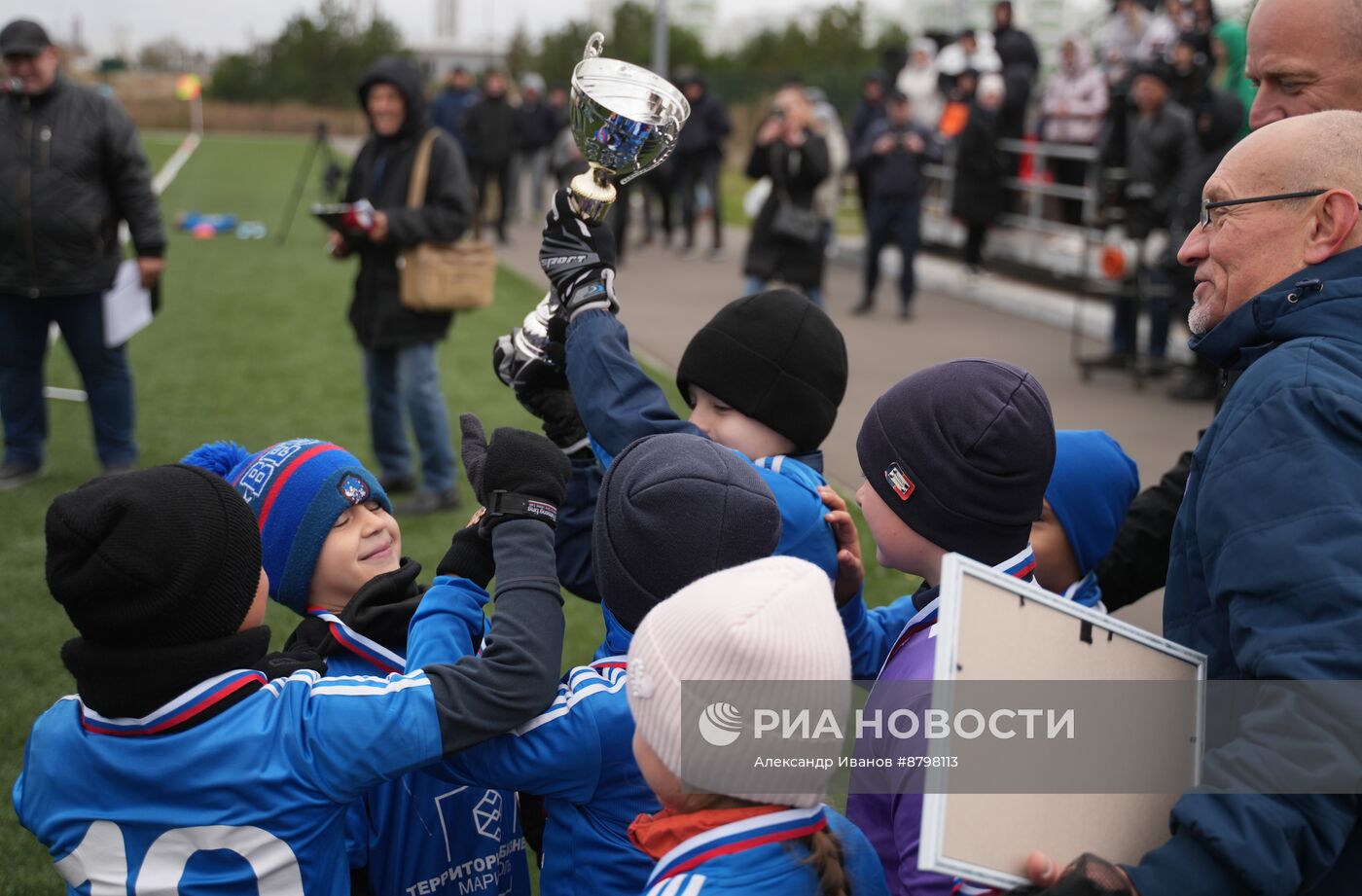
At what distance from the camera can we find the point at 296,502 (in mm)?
2434

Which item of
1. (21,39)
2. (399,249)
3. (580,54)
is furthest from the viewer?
(580,54)

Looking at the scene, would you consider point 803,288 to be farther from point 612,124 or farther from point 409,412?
point 612,124

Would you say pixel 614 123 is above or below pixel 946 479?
above

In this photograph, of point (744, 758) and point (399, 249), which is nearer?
point (744, 758)

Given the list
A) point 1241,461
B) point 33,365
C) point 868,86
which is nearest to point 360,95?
point 33,365

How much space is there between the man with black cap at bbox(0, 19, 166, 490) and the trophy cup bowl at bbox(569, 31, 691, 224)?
14.8 feet

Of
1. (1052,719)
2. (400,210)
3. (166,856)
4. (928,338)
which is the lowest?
(928,338)

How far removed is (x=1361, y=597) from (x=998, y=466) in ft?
1.99

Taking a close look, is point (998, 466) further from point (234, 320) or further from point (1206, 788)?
point (234, 320)

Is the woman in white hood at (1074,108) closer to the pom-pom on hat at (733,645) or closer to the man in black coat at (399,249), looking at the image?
the man in black coat at (399,249)

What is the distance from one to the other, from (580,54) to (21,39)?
22.1m

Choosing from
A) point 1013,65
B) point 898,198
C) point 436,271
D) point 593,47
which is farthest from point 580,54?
point 593,47

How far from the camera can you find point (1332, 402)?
167cm

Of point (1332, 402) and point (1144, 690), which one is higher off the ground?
point (1332, 402)
